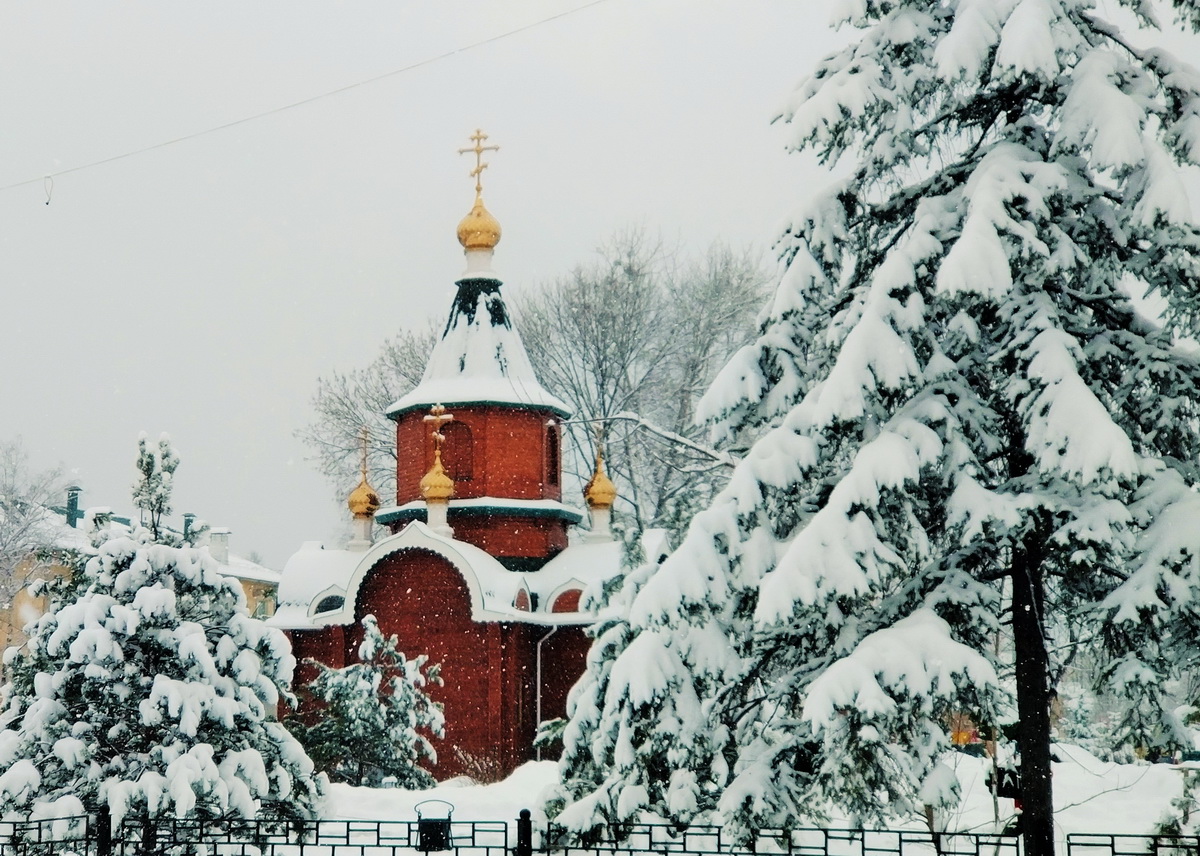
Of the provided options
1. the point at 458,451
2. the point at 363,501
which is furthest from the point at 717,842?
the point at 363,501

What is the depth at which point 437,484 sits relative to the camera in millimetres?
21594

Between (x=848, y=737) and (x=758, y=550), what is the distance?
1.13 metres

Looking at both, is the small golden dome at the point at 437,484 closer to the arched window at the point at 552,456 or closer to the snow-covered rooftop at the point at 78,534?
the arched window at the point at 552,456

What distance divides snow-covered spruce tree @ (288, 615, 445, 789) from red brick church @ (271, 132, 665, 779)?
1.77 m

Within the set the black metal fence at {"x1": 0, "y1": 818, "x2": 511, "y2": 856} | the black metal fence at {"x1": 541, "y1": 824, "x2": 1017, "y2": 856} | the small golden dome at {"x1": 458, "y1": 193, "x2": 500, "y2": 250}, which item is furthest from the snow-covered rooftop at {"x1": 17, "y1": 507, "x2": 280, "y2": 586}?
the small golden dome at {"x1": 458, "y1": 193, "x2": 500, "y2": 250}

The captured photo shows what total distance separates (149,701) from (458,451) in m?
13.7

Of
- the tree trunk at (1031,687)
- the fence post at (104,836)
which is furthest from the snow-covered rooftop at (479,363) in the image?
the tree trunk at (1031,687)

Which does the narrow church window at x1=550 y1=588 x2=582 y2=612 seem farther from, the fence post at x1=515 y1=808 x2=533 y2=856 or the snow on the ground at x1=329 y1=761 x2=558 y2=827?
the fence post at x1=515 y1=808 x2=533 y2=856

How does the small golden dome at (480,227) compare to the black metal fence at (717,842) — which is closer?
the black metal fence at (717,842)

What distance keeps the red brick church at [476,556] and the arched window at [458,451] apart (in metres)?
0.02

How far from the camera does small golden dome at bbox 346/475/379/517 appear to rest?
24578 mm

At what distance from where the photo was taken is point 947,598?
684 cm

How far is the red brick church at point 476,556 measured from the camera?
20.5m

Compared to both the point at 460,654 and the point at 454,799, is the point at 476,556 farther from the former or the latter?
the point at 454,799
